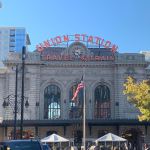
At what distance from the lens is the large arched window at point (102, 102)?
2635 inches

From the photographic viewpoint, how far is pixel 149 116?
110 ft

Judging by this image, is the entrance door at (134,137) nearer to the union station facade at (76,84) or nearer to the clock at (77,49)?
the union station facade at (76,84)

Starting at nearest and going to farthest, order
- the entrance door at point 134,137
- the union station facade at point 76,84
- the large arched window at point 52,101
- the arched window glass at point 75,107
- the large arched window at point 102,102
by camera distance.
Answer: the entrance door at point 134,137 < the union station facade at point 76,84 < the arched window glass at point 75,107 < the large arched window at point 52,101 < the large arched window at point 102,102

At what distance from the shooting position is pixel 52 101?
220ft

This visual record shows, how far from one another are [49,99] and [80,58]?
306 inches

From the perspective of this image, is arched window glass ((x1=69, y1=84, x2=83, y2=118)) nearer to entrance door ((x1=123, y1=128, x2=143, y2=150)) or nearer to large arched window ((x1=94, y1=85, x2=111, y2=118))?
large arched window ((x1=94, y1=85, x2=111, y2=118))

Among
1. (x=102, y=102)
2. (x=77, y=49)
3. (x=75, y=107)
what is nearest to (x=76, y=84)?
(x=75, y=107)

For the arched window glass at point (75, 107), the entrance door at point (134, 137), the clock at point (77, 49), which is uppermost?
the clock at point (77, 49)

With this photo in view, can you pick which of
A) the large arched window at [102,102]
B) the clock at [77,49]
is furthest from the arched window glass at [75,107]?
the clock at [77,49]

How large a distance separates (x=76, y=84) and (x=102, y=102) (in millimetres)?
4835

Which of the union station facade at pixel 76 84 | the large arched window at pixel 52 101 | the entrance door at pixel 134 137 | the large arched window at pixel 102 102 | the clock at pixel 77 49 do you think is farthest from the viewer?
the clock at pixel 77 49

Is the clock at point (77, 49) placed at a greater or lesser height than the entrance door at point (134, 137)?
greater

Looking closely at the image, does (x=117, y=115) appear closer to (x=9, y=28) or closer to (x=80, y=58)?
(x=80, y=58)

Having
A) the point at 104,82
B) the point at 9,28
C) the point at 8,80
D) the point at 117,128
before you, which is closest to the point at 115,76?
the point at 104,82
